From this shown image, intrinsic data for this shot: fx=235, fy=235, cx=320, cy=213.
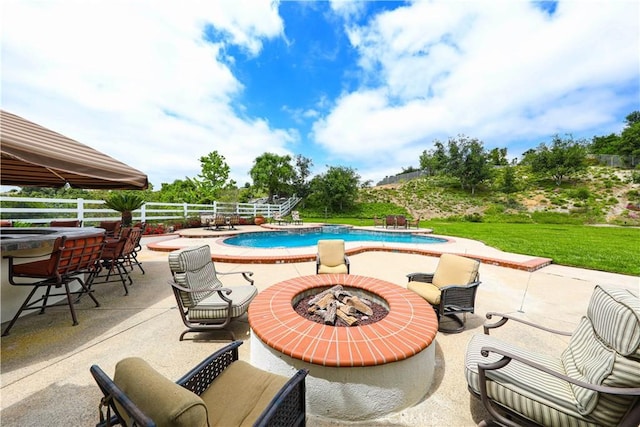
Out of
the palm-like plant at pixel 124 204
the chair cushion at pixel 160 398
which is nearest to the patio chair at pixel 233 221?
the palm-like plant at pixel 124 204

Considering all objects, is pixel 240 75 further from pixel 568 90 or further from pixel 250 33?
pixel 568 90

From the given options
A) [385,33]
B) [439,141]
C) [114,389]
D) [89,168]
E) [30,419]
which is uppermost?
[439,141]

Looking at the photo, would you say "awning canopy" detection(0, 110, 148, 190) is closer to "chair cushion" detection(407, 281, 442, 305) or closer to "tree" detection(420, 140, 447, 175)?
"chair cushion" detection(407, 281, 442, 305)

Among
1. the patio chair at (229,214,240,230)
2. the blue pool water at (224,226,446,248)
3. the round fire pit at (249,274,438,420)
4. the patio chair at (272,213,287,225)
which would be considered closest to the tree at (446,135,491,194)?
the blue pool water at (224,226,446,248)

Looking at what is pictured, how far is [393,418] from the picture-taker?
69.6 inches

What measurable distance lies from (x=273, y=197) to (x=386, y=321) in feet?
91.0

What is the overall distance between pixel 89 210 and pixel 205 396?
10.4m

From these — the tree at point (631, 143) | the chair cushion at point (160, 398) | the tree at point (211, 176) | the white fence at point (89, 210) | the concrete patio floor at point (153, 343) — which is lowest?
the concrete patio floor at point (153, 343)

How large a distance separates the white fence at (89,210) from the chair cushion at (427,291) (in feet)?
29.9

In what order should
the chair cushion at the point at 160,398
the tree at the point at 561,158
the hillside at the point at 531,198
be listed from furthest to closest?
the tree at the point at 561,158 → the hillside at the point at 531,198 → the chair cushion at the point at 160,398

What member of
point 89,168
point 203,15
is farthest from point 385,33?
point 89,168

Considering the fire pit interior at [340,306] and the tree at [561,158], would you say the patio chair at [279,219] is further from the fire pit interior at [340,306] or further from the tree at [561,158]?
the tree at [561,158]

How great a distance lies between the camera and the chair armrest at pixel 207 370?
4.55ft

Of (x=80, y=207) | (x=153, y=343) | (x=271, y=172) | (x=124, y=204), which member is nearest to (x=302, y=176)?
(x=271, y=172)
